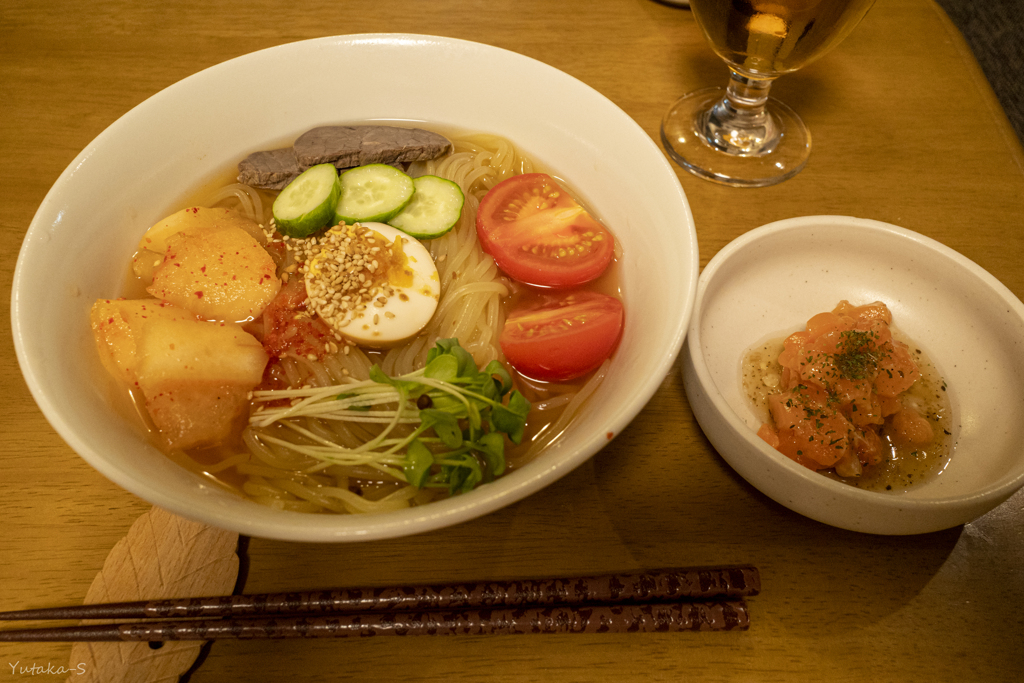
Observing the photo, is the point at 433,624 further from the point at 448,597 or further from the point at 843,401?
the point at 843,401

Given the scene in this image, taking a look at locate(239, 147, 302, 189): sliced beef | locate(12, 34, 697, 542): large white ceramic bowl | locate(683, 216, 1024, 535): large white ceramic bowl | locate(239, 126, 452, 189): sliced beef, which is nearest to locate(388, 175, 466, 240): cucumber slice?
locate(239, 126, 452, 189): sliced beef

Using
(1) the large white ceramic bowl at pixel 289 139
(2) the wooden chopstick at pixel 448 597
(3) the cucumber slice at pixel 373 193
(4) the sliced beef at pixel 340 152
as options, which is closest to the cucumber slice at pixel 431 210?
(3) the cucumber slice at pixel 373 193

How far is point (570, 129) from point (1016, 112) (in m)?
3.86

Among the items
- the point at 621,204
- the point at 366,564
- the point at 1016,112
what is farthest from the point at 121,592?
the point at 1016,112

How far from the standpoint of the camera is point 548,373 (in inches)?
73.7

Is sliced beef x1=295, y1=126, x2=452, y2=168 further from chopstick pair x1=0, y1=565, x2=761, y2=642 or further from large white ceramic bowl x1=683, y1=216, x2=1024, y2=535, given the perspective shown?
chopstick pair x1=0, y1=565, x2=761, y2=642

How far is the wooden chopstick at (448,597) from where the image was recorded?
4.95 ft

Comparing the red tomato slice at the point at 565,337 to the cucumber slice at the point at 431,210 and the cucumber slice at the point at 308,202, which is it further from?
the cucumber slice at the point at 308,202

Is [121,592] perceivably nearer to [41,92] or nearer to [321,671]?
[321,671]

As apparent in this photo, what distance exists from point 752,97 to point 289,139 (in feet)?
6.52

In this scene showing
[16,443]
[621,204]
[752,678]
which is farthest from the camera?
[621,204]

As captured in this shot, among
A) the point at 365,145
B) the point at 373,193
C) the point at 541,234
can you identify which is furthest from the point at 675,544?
the point at 365,145

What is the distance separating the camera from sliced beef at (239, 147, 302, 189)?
2.20 m

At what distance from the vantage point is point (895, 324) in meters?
2.18
